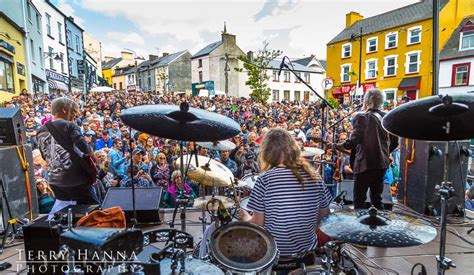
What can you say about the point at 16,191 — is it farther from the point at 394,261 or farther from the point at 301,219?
the point at 394,261

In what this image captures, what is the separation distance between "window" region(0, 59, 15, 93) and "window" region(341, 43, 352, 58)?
27771 mm

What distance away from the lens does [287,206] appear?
213cm

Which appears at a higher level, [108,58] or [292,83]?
[108,58]

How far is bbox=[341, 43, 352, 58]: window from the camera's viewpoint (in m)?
30.2

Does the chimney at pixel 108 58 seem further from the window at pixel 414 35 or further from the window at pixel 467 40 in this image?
the window at pixel 467 40

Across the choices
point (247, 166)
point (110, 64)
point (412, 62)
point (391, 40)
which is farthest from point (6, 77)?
point (110, 64)

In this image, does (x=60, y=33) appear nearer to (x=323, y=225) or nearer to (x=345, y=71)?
(x=345, y=71)

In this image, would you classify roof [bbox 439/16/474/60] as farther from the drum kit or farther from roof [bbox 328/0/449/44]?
the drum kit

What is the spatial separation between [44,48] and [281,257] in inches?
1029

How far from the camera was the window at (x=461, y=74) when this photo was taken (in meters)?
21.7

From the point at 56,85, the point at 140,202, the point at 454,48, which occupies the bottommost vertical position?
the point at 140,202

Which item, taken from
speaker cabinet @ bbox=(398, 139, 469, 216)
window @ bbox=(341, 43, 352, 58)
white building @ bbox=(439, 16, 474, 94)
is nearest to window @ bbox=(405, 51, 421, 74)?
white building @ bbox=(439, 16, 474, 94)

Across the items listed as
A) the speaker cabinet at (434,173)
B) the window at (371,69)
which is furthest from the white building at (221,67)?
the speaker cabinet at (434,173)

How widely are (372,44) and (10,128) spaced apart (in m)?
31.0
